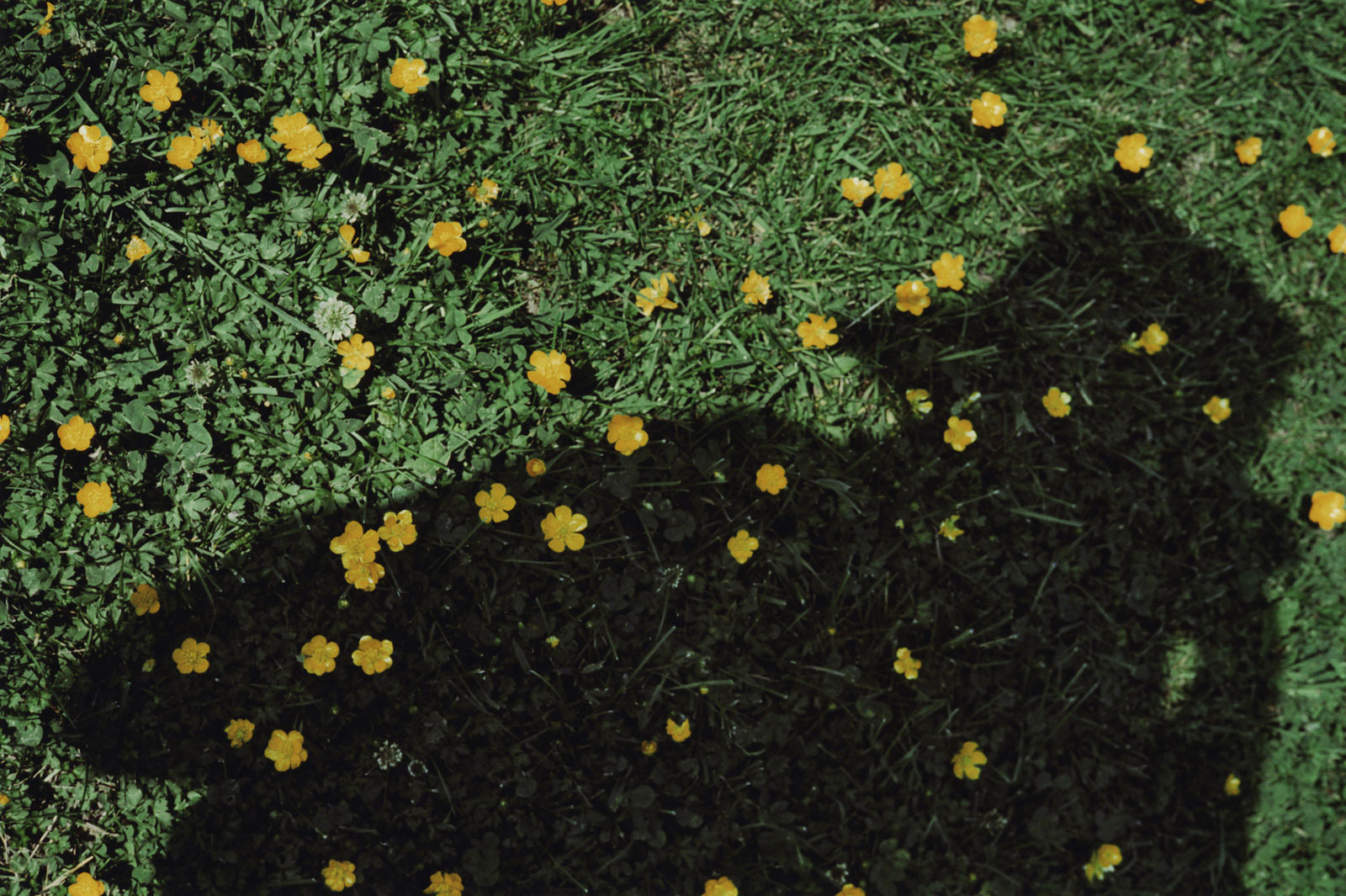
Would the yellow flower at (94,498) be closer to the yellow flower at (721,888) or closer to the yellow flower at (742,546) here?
the yellow flower at (742,546)

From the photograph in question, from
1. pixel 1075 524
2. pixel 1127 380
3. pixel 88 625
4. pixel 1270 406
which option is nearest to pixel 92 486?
pixel 88 625

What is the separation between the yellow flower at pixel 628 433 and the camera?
2598 millimetres

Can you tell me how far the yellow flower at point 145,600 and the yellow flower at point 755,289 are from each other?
2.17 metres

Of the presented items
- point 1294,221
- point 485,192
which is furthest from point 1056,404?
point 485,192

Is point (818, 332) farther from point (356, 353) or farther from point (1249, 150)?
point (1249, 150)

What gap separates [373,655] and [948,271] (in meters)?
2.35

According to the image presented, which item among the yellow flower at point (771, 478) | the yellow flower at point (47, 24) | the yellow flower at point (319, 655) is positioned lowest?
the yellow flower at point (319, 655)

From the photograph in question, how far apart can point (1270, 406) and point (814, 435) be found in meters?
1.85

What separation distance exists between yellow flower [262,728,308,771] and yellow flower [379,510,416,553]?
0.65 meters

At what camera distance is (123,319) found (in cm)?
265

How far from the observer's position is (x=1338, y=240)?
3.14m

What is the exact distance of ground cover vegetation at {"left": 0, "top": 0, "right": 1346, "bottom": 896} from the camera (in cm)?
258

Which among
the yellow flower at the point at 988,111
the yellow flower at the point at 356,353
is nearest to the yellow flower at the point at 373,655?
the yellow flower at the point at 356,353

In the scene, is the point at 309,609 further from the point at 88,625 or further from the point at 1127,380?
the point at 1127,380
